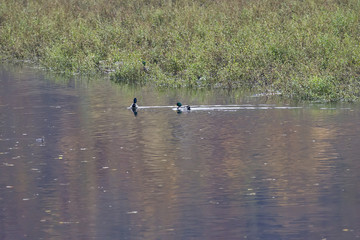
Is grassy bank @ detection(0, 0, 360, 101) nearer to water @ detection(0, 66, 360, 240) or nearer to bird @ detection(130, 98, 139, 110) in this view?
water @ detection(0, 66, 360, 240)

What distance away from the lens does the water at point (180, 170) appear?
15.7 metres

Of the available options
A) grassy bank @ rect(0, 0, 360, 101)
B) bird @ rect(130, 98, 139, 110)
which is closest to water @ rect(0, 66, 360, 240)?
bird @ rect(130, 98, 139, 110)

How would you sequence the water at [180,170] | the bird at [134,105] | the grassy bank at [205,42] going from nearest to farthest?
the water at [180,170], the bird at [134,105], the grassy bank at [205,42]

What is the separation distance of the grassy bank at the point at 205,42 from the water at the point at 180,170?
338cm

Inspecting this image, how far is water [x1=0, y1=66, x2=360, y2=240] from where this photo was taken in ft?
51.5

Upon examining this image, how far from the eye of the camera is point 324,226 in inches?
608

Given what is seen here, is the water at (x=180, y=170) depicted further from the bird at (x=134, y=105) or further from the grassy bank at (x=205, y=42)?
the grassy bank at (x=205, y=42)

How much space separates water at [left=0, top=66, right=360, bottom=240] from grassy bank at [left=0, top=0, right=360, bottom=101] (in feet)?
11.1

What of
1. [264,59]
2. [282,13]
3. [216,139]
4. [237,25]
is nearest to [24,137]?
[216,139]

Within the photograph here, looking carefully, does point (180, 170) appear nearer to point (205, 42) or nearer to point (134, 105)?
point (134, 105)

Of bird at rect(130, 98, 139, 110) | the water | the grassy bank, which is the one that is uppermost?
the grassy bank

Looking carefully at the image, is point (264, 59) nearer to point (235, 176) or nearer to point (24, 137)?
point (24, 137)

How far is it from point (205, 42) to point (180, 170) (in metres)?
19.8

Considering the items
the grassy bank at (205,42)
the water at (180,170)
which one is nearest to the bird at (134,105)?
the water at (180,170)
